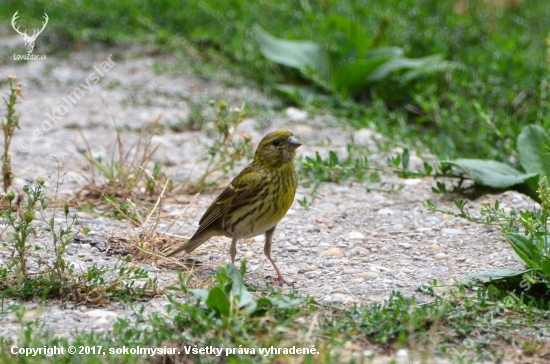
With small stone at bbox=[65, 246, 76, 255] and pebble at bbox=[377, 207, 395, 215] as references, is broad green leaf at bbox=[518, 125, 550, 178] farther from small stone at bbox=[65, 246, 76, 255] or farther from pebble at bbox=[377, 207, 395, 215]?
small stone at bbox=[65, 246, 76, 255]

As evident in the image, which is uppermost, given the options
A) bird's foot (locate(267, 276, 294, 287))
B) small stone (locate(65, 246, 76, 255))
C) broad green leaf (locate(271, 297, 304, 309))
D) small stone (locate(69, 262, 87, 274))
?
small stone (locate(65, 246, 76, 255))

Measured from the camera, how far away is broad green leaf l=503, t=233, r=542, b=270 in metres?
4.02

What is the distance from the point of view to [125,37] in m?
8.95

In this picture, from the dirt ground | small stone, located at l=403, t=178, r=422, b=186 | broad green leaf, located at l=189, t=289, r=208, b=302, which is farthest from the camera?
small stone, located at l=403, t=178, r=422, b=186

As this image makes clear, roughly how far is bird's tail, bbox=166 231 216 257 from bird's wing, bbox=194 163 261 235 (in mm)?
36

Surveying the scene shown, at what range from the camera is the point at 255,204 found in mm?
4695

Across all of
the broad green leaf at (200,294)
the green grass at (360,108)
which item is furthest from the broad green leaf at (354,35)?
the broad green leaf at (200,294)

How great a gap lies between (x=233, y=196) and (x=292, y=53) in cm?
356

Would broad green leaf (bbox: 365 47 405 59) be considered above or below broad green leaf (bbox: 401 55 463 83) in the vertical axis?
above

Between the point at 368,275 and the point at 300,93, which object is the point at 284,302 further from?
the point at 300,93

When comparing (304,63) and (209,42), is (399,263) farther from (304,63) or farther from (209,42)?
(209,42)

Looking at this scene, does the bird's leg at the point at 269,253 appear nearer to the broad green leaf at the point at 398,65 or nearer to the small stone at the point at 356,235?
the small stone at the point at 356,235

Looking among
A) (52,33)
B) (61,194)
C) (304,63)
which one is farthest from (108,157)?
(52,33)

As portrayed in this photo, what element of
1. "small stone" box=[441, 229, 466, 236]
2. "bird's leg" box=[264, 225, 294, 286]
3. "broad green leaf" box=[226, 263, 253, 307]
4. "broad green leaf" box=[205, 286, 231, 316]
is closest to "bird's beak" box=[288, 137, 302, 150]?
"bird's leg" box=[264, 225, 294, 286]
